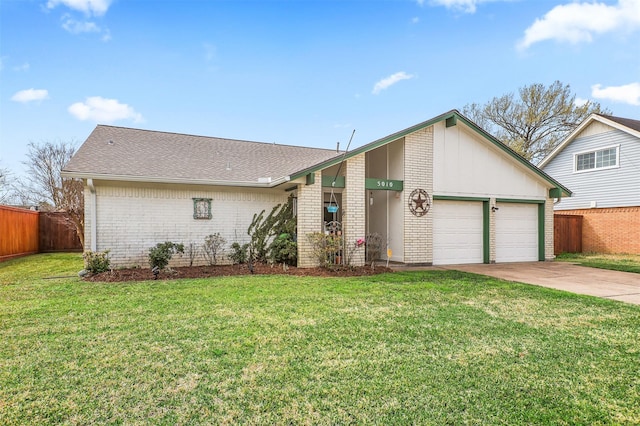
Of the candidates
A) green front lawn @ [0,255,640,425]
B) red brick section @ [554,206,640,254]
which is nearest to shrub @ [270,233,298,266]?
green front lawn @ [0,255,640,425]

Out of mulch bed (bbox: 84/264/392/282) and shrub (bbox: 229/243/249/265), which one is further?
shrub (bbox: 229/243/249/265)

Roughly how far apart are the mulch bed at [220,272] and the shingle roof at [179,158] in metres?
2.41

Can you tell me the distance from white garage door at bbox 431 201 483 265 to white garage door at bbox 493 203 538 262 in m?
0.82

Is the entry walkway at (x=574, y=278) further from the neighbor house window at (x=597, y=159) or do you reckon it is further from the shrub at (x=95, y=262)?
the shrub at (x=95, y=262)

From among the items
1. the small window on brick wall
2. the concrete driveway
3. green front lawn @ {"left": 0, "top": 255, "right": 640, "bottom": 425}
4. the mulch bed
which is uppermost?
the small window on brick wall

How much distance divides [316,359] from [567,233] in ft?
56.6

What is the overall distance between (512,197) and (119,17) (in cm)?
1364

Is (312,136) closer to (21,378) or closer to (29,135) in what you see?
(29,135)

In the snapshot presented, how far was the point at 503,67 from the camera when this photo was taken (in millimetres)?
16234

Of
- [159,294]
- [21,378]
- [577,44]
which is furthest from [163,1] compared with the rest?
[577,44]

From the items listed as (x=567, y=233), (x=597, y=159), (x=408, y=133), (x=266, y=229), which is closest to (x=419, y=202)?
(x=408, y=133)

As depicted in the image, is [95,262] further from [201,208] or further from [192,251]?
[201,208]

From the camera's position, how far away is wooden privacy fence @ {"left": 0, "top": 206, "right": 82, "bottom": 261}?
1227cm

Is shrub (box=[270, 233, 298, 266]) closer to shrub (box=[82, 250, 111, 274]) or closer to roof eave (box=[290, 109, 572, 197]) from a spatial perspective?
roof eave (box=[290, 109, 572, 197])
